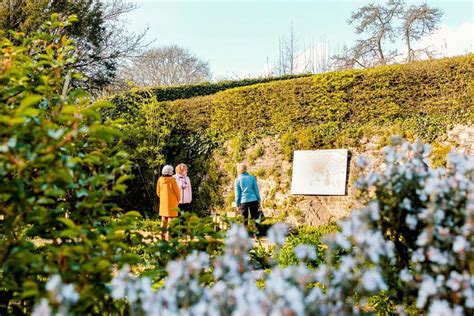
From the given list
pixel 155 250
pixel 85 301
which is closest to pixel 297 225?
pixel 155 250

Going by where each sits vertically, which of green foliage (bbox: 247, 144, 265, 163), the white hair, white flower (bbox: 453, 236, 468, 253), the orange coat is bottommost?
the orange coat

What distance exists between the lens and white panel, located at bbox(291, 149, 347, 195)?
10.0m

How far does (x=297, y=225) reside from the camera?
1013 centimetres

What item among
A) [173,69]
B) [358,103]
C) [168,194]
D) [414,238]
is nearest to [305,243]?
[168,194]

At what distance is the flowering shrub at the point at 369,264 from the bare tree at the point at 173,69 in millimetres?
33884

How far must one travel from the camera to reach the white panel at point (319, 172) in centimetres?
1000

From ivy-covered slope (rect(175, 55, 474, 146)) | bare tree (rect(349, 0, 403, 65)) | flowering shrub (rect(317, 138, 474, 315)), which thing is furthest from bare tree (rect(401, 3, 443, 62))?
flowering shrub (rect(317, 138, 474, 315))

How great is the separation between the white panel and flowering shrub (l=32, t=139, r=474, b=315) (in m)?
7.30

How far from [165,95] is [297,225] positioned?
338 inches

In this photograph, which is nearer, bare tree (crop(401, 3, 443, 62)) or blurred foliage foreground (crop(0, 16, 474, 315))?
blurred foliage foreground (crop(0, 16, 474, 315))

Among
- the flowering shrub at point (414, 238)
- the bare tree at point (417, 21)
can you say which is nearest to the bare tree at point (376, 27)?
the bare tree at point (417, 21)

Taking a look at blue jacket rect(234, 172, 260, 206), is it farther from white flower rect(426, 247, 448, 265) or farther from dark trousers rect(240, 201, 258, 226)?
white flower rect(426, 247, 448, 265)

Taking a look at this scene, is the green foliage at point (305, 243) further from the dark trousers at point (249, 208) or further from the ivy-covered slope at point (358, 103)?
the ivy-covered slope at point (358, 103)

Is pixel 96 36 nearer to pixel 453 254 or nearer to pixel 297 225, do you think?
pixel 297 225
